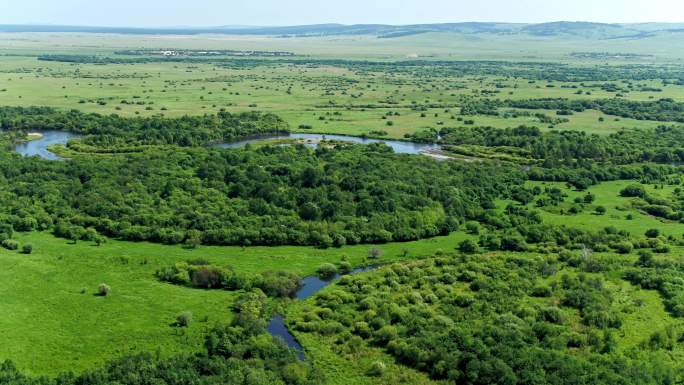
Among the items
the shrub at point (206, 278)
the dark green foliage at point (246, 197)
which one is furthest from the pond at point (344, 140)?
the shrub at point (206, 278)

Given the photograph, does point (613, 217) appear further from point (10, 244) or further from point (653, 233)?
point (10, 244)

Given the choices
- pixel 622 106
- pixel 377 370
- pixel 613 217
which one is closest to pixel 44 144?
pixel 377 370

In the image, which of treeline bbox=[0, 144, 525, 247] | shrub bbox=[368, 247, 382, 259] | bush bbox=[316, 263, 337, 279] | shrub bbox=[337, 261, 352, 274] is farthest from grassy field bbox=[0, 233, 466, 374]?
treeline bbox=[0, 144, 525, 247]

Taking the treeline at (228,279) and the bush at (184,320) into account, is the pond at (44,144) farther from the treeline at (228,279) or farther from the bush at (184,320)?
the bush at (184,320)

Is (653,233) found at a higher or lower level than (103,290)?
higher

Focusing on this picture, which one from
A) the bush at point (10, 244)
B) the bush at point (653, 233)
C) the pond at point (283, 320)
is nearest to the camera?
the pond at point (283, 320)

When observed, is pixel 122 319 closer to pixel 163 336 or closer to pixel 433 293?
pixel 163 336
